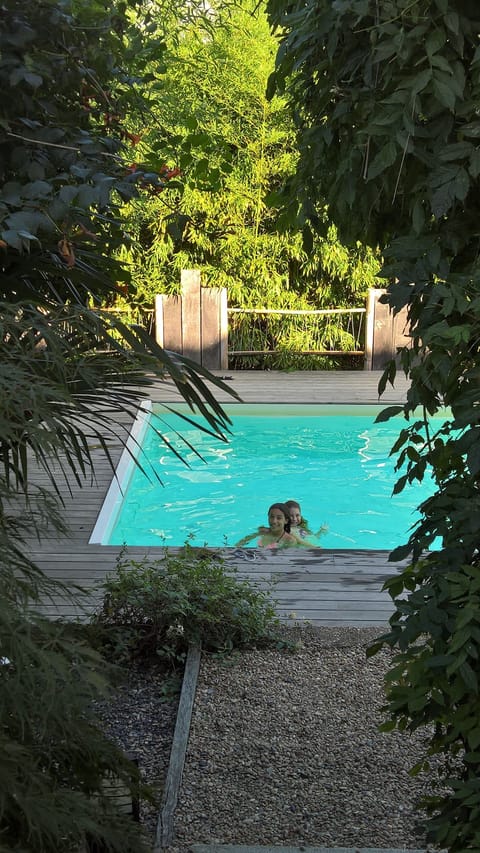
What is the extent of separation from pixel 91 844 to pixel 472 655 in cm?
69

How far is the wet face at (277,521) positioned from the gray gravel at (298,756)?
2209 mm

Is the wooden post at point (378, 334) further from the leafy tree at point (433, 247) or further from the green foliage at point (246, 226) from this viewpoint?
the leafy tree at point (433, 247)

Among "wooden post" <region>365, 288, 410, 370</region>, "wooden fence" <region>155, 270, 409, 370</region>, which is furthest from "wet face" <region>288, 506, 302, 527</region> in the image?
"wooden post" <region>365, 288, 410, 370</region>

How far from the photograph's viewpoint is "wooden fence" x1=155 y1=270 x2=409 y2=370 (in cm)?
1007

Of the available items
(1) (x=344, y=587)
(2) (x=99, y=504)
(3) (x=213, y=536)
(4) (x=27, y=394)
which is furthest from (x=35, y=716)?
(3) (x=213, y=536)

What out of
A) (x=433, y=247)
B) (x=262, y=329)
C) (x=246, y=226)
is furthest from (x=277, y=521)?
(x=246, y=226)

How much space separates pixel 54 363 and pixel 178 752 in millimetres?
1669

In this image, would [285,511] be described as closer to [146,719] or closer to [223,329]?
[146,719]

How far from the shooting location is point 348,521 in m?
7.22

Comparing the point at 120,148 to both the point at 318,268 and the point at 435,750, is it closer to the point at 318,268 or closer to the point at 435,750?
the point at 435,750

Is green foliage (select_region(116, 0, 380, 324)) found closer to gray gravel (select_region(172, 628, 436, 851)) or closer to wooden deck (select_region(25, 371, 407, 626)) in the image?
wooden deck (select_region(25, 371, 407, 626))

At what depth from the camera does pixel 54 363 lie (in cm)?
131

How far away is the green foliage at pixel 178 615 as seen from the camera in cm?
330

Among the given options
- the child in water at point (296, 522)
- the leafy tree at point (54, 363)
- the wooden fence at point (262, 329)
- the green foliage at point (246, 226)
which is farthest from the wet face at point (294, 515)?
the green foliage at point (246, 226)
